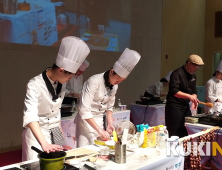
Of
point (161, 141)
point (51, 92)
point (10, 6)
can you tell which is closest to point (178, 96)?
point (161, 141)

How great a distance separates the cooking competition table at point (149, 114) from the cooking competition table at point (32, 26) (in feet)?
6.45

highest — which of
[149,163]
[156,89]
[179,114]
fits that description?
→ [149,163]

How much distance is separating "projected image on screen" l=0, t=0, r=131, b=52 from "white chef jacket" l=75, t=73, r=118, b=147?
2.31 m

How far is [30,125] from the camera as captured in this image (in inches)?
58.8

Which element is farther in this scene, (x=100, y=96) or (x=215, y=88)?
(x=215, y=88)

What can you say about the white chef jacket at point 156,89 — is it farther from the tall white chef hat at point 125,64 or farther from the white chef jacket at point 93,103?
the tall white chef hat at point 125,64

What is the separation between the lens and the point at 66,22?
4672 millimetres

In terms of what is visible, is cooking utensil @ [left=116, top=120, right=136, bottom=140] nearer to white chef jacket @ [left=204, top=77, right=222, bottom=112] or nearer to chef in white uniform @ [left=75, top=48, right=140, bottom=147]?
chef in white uniform @ [left=75, top=48, right=140, bottom=147]

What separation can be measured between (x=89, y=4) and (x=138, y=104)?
2.16m

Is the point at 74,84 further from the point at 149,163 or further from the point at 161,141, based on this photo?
the point at 149,163

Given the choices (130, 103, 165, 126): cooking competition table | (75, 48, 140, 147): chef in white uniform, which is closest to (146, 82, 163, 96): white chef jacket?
(130, 103, 165, 126): cooking competition table

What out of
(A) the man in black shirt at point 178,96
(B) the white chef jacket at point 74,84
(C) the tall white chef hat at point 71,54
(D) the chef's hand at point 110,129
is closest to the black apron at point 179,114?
(A) the man in black shirt at point 178,96

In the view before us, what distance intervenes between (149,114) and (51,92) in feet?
10.5

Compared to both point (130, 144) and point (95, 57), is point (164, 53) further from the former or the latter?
point (130, 144)
